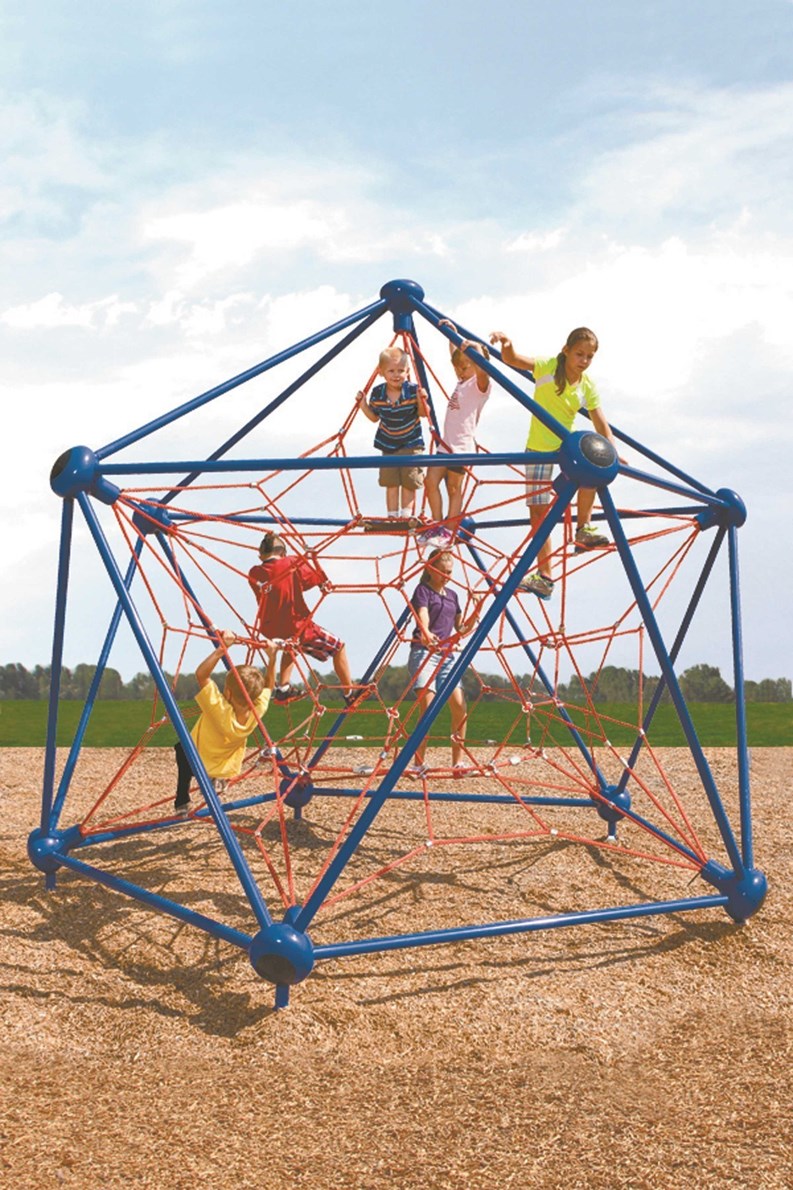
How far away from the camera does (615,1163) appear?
3.57 meters

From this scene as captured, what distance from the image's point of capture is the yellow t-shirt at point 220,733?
607cm

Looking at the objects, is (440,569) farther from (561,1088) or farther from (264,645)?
(561,1088)

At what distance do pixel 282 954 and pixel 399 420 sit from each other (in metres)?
3.72

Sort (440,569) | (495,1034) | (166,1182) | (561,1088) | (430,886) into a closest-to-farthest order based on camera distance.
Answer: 1. (166,1182)
2. (561,1088)
3. (495,1034)
4. (430,886)
5. (440,569)

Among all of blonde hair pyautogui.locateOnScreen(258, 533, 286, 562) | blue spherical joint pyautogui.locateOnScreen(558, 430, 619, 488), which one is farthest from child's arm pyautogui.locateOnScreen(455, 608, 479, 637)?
blue spherical joint pyautogui.locateOnScreen(558, 430, 619, 488)

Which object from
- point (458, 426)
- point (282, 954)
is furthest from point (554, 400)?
point (282, 954)

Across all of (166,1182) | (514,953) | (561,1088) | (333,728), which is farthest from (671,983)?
(333,728)

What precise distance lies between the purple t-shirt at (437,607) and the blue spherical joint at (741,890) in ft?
7.84

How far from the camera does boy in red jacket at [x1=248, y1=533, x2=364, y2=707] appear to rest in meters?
7.01

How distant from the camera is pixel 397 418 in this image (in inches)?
275

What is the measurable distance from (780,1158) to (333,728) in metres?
4.55

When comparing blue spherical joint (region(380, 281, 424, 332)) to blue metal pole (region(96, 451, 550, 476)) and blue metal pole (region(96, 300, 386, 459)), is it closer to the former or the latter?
blue metal pole (region(96, 300, 386, 459))

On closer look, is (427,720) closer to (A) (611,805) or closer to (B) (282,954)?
(B) (282,954)

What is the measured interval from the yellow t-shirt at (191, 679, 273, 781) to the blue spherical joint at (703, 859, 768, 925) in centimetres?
277
